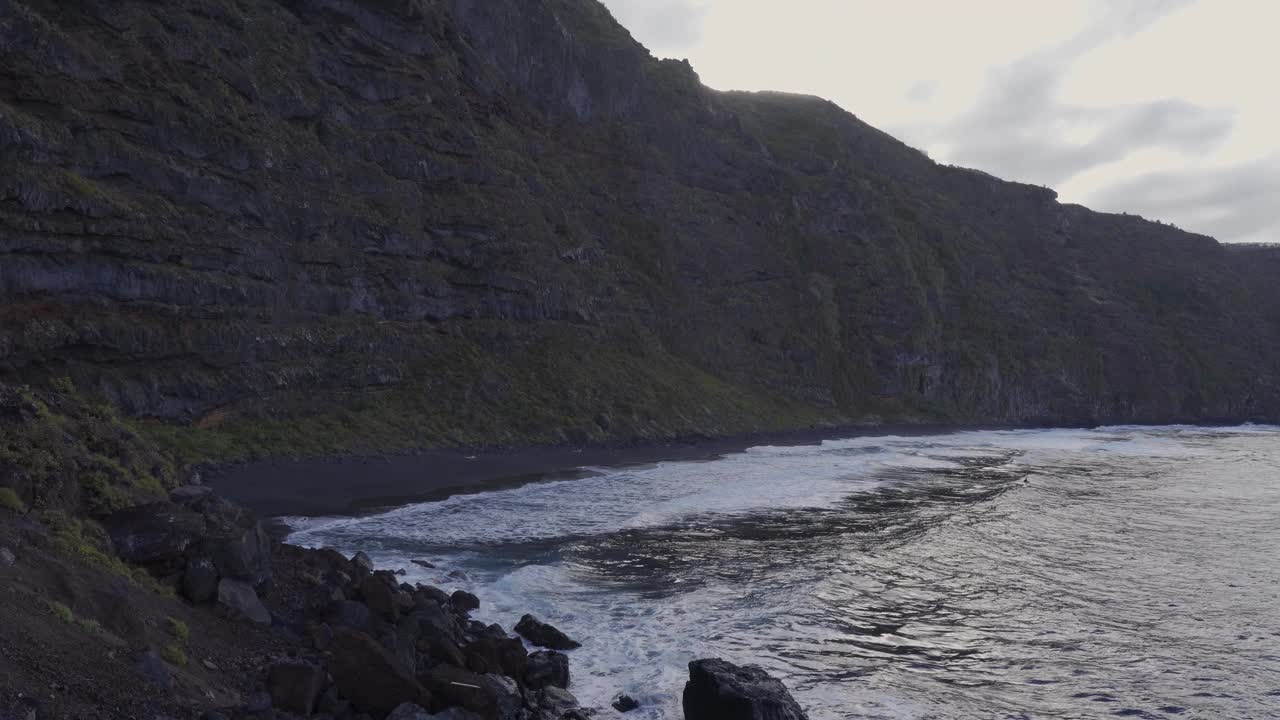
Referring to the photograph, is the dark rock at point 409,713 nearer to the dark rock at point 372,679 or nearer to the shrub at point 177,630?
the dark rock at point 372,679

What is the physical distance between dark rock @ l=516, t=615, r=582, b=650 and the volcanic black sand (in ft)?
40.3

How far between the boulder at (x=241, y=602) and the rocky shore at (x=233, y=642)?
23 millimetres

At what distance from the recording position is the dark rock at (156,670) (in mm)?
8609

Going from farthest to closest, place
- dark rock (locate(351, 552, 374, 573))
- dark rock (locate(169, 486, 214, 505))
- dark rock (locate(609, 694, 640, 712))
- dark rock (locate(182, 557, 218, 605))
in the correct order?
dark rock (locate(351, 552, 374, 573)) → dark rock (locate(169, 486, 214, 505)) → dark rock (locate(609, 694, 640, 712)) → dark rock (locate(182, 557, 218, 605))

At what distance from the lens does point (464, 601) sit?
16172 millimetres

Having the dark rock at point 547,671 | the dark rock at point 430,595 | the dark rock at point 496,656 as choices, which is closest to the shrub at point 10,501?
the dark rock at point 430,595

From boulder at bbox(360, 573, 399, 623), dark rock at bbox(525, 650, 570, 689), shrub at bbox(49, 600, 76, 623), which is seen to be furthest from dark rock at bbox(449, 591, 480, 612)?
shrub at bbox(49, 600, 76, 623)

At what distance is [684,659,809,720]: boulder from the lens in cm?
1077

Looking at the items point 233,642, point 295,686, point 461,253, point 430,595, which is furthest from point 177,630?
point 461,253

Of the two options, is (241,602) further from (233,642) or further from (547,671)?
(547,671)

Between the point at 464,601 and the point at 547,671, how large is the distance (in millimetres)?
3914

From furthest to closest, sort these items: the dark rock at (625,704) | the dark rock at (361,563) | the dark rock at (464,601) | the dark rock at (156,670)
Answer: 1. the dark rock at (464,601)
2. the dark rock at (361,563)
3. the dark rock at (625,704)
4. the dark rock at (156,670)

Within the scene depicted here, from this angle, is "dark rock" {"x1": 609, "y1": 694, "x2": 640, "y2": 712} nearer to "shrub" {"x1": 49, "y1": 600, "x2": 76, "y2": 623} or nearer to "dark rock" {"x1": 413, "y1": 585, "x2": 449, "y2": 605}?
"dark rock" {"x1": 413, "y1": 585, "x2": 449, "y2": 605}

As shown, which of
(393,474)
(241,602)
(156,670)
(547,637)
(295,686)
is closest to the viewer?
(156,670)
